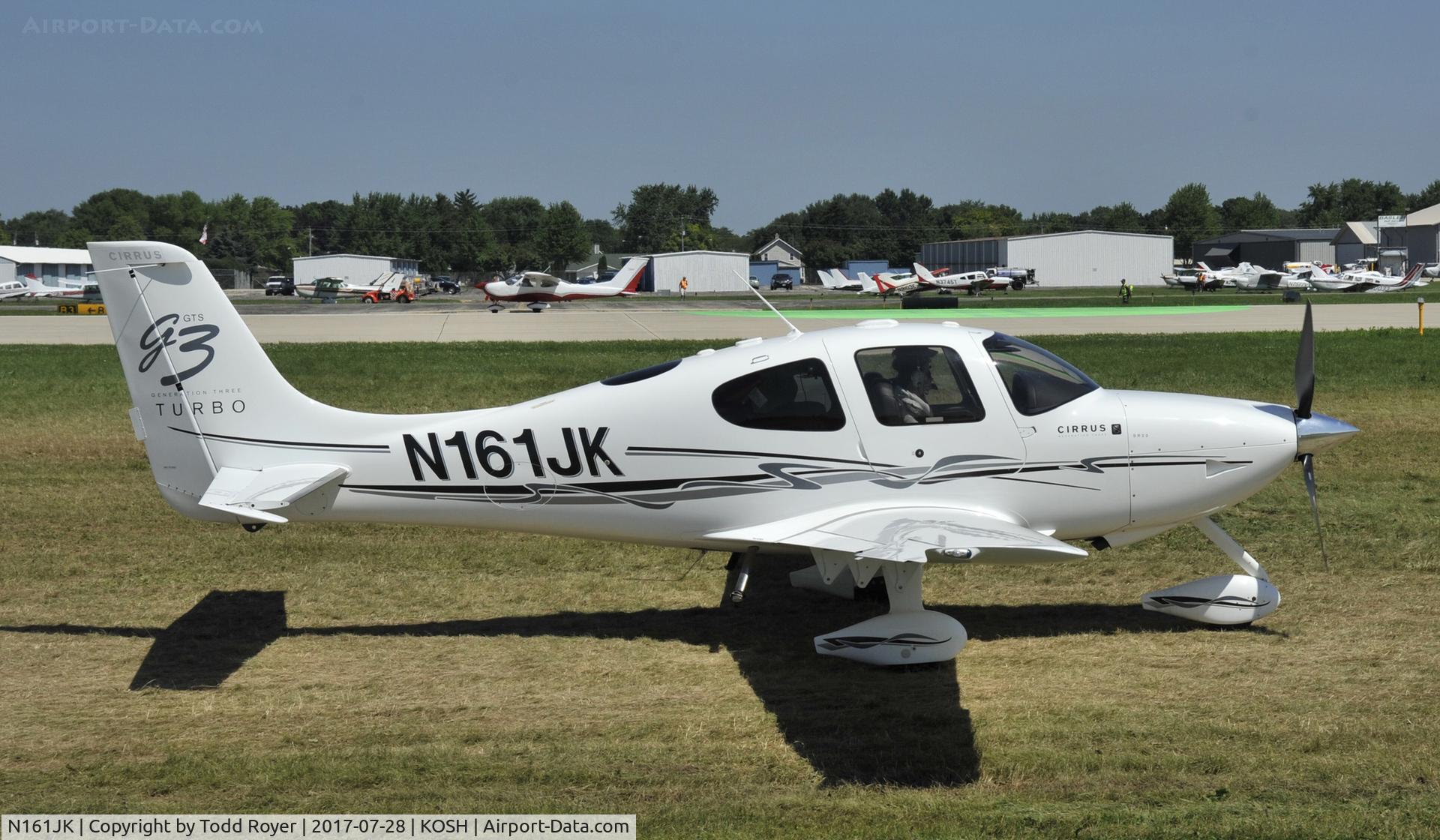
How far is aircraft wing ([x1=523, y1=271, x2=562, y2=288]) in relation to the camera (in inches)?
2415

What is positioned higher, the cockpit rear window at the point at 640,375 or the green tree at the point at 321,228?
the green tree at the point at 321,228

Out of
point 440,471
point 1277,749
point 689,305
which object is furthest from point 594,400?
point 689,305

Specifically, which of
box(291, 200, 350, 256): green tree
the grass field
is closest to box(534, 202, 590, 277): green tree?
box(291, 200, 350, 256): green tree

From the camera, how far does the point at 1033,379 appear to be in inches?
305

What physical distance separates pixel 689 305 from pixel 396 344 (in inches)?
1352

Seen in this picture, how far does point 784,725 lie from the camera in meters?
6.60

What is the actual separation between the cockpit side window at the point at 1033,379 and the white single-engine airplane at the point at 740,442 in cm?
1

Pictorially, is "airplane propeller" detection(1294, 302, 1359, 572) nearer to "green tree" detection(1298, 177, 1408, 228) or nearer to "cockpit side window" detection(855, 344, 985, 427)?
"cockpit side window" detection(855, 344, 985, 427)

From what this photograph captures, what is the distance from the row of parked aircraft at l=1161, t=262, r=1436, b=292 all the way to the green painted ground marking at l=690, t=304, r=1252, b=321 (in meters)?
17.6

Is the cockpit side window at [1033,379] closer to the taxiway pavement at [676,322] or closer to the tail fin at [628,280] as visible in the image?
the taxiway pavement at [676,322]

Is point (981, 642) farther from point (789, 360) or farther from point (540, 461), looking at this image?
point (540, 461)

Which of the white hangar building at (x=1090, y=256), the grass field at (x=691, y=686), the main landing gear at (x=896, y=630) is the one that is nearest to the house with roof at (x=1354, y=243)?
the white hangar building at (x=1090, y=256)

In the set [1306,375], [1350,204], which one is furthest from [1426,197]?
A: [1306,375]

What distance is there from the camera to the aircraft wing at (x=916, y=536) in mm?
6418
